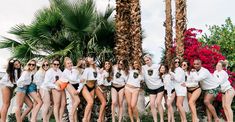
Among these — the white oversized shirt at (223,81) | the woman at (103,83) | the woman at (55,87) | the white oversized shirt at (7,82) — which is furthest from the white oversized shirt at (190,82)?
the white oversized shirt at (7,82)

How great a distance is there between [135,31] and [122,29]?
46 cm

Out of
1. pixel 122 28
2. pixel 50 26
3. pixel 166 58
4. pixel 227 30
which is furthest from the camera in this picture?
pixel 227 30

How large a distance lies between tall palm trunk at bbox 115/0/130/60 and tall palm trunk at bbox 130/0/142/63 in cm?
19

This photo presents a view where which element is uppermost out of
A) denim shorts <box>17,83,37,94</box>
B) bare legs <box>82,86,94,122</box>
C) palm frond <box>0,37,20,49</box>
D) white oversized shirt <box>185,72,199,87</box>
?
palm frond <box>0,37,20,49</box>

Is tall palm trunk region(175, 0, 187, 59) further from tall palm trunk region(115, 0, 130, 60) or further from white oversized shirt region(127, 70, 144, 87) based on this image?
white oversized shirt region(127, 70, 144, 87)

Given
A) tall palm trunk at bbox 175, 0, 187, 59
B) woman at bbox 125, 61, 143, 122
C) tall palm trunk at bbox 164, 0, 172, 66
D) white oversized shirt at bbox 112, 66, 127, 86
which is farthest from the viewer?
tall palm trunk at bbox 164, 0, 172, 66

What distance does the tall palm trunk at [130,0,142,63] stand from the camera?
14.1m

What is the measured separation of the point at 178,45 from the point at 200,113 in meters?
2.48

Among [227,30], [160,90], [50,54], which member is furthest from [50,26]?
[227,30]

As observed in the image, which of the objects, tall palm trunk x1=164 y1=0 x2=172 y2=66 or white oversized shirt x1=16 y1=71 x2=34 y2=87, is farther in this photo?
tall palm trunk x1=164 y1=0 x2=172 y2=66

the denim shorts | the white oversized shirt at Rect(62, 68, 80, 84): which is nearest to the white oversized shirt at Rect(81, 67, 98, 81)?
the white oversized shirt at Rect(62, 68, 80, 84)

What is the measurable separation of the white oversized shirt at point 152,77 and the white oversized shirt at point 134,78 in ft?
0.52

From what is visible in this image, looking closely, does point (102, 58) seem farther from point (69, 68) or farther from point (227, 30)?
point (227, 30)

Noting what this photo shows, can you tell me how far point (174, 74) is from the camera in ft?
37.8
